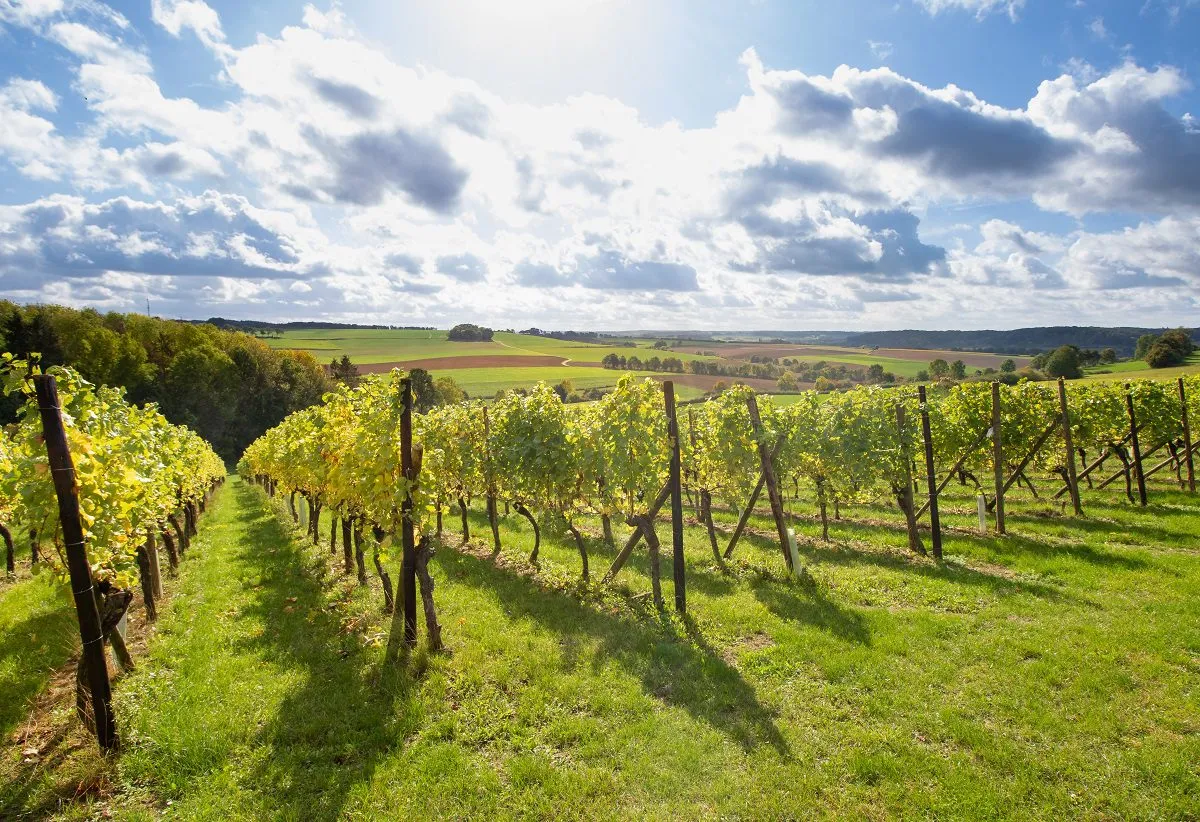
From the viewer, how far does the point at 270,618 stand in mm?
9773

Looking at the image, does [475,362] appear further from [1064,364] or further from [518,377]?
[1064,364]

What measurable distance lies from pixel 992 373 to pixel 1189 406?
6089 centimetres

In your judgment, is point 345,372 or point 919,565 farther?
point 345,372

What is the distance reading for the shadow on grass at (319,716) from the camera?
5.29 meters

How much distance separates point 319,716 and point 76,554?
3078 millimetres

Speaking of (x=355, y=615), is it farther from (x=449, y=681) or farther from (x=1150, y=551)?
(x=1150, y=551)

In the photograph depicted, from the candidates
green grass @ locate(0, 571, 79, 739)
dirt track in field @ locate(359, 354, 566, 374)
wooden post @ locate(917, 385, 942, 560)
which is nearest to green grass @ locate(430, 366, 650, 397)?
dirt track in field @ locate(359, 354, 566, 374)

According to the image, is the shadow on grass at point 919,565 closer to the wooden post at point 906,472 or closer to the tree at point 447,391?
the wooden post at point 906,472

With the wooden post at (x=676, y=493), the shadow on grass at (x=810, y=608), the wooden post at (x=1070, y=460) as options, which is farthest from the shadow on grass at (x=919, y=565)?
Result: the wooden post at (x=676, y=493)

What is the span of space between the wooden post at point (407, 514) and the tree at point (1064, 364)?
84.1 meters

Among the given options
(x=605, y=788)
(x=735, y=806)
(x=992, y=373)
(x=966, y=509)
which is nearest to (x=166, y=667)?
(x=605, y=788)

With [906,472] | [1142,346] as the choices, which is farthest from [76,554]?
[1142,346]

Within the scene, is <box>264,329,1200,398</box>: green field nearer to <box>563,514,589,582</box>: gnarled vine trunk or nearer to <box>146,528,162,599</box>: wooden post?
<box>563,514,589,582</box>: gnarled vine trunk

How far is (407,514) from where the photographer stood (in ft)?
25.7
